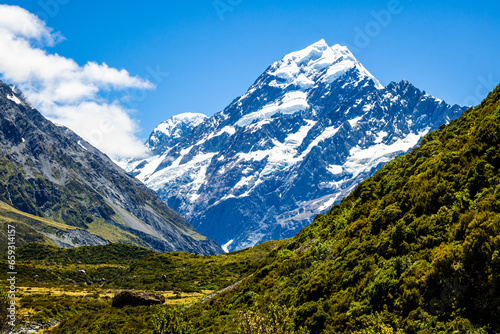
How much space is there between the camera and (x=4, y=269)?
106250 mm

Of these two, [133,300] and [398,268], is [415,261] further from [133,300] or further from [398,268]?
[133,300]

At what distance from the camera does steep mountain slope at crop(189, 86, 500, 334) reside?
19891mm

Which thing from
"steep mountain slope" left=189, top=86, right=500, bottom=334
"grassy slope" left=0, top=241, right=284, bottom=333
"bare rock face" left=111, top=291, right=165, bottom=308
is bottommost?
"steep mountain slope" left=189, top=86, right=500, bottom=334

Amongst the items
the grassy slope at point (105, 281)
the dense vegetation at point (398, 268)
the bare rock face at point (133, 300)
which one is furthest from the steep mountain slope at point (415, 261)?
the grassy slope at point (105, 281)

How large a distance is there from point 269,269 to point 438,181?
2293 centimetres

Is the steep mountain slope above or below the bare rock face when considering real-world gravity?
below

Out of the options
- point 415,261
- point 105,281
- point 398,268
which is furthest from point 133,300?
point 105,281

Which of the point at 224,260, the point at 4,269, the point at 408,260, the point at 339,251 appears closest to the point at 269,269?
the point at 339,251

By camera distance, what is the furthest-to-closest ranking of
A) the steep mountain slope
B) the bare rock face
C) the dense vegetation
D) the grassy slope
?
the bare rock face, the grassy slope, the dense vegetation, the steep mountain slope

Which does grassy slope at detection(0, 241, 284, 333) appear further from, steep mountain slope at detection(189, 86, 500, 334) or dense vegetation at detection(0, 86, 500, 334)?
steep mountain slope at detection(189, 86, 500, 334)

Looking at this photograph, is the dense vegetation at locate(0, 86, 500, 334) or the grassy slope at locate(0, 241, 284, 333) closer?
the dense vegetation at locate(0, 86, 500, 334)

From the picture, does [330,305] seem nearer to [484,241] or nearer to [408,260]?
[408,260]

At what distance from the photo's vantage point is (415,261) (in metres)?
24.4

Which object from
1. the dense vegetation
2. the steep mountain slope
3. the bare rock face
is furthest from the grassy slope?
the steep mountain slope
